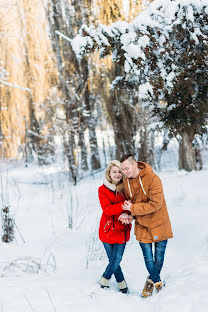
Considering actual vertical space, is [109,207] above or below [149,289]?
above

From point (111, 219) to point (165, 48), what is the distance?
2.84 meters

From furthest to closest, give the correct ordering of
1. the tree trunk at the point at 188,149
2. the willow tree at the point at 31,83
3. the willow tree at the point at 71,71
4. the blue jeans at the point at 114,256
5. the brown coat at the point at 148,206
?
the willow tree at the point at 31,83 < the willow tree at the point at 71,71 < the tree trunk at the point at 188,149 < the blue jeans at the point at 114,256 < the brown coat at the point at 148,206

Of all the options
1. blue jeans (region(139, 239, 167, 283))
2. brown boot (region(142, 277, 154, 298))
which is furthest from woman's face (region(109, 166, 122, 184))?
brown boot (region(142, 277, 154, 298))

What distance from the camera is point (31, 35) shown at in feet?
49.6

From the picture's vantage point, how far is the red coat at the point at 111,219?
353cm

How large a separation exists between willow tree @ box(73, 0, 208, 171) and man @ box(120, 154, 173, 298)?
2.16m

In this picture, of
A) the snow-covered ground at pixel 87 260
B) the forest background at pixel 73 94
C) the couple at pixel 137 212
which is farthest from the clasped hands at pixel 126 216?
the forest background at pixel 73 94

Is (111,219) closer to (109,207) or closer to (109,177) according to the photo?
(109,207)

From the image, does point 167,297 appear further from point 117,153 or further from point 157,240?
point 117,153

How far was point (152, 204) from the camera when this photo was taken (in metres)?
3.26

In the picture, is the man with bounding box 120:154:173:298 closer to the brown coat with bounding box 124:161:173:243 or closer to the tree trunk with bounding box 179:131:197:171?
the brown coat with bounding box 124:161:173:243

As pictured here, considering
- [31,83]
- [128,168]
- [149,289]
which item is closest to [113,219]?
[128,168]

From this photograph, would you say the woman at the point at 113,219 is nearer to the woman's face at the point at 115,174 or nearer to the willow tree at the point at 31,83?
the woman's face at the point at 115,174

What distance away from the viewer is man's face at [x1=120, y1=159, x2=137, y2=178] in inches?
130
